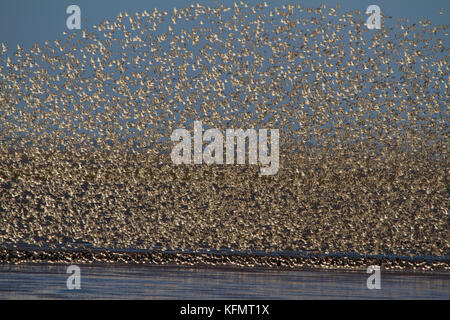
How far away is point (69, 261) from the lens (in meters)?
4.95

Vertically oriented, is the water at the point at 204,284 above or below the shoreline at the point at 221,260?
below

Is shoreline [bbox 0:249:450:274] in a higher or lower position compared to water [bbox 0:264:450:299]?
higher

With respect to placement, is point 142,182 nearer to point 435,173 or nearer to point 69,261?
point 69,261

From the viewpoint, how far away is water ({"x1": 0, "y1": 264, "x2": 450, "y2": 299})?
352cm

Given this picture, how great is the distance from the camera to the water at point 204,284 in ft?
11.5

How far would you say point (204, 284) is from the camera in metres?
3.91

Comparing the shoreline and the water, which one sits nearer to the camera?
the water

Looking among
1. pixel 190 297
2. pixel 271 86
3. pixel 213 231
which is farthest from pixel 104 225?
pixel 190 297

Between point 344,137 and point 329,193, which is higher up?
point 344,137

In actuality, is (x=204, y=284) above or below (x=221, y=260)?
below

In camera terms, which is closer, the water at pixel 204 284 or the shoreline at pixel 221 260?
the water at pixel 204 284

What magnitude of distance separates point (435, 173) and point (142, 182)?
203 cm

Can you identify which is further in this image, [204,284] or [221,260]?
[221,260]

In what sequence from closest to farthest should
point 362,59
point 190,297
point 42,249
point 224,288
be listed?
1. point 190,297
2. point 224,288
3. point 362,59
4. point 42,249
